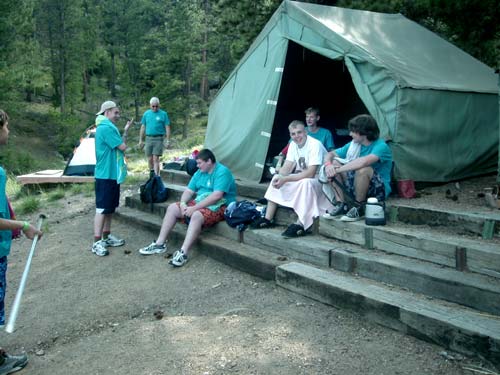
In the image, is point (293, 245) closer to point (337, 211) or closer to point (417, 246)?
point (337, 211)

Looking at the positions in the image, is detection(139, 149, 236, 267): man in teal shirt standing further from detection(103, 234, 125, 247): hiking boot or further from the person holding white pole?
the person holding white pole

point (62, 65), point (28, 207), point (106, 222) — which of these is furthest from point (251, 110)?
point (62, 65)

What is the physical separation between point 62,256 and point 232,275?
8.03 feet

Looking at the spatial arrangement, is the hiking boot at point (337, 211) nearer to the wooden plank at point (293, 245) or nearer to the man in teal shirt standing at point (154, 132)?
the wooden plank at point (293, 245)

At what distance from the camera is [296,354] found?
3088 mm

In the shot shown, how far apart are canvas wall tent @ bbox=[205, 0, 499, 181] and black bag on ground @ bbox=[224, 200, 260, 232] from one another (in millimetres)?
1517

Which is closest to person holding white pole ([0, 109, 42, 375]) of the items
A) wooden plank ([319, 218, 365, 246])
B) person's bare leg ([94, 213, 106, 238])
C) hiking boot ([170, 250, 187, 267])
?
hiking boot ([170, 250, 187, 267])

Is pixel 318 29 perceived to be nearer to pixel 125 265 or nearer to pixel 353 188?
pixel 353 188

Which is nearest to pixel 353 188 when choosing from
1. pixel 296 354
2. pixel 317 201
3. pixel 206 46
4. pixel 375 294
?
pixel 317 201

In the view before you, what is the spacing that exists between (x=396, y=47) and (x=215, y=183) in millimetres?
3253

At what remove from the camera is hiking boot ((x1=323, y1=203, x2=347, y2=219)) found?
4598mm

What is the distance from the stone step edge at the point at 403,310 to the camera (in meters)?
2.83

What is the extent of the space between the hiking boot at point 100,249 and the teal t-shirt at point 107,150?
32.2 inches

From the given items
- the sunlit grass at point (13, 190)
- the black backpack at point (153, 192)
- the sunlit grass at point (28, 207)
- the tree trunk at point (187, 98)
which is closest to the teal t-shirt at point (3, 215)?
the black backpack at point (153, 192)
